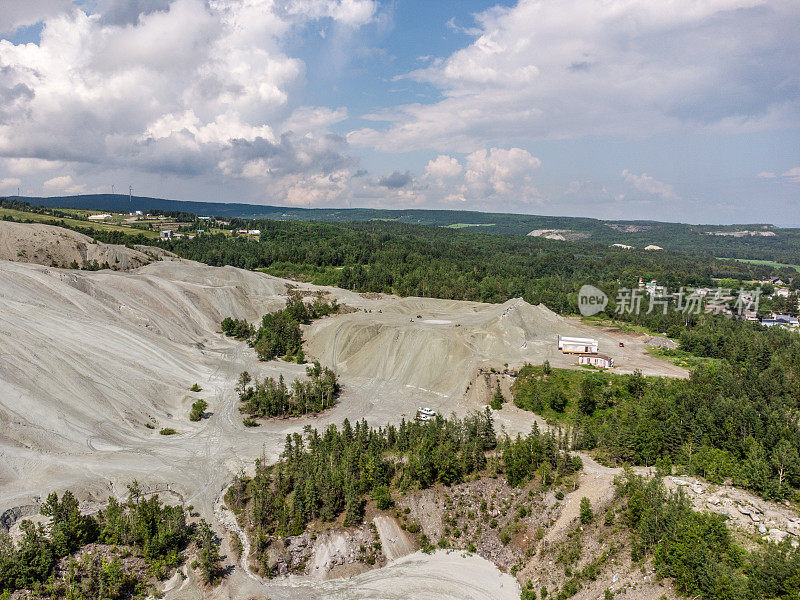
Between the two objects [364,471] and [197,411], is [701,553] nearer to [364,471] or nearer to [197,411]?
[364,471]

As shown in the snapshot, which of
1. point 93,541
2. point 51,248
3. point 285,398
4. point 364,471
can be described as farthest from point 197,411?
point 51,248

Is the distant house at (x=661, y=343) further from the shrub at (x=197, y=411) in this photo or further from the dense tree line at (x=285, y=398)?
the shrub at (x=197, y=411)

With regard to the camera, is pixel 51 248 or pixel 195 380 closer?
pixel 195 380

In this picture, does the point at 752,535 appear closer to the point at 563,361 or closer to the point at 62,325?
the point at 563,361

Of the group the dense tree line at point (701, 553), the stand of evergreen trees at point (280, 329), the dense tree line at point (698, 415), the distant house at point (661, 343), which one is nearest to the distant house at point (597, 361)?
the dense tree line at point (698, 415)

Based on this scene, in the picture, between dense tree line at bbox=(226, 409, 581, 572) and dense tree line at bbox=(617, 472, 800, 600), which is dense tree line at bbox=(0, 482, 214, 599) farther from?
dense tree line at bbox=(617, 472, 800, 600)

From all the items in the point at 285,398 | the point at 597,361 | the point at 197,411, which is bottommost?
the point at 197,411
